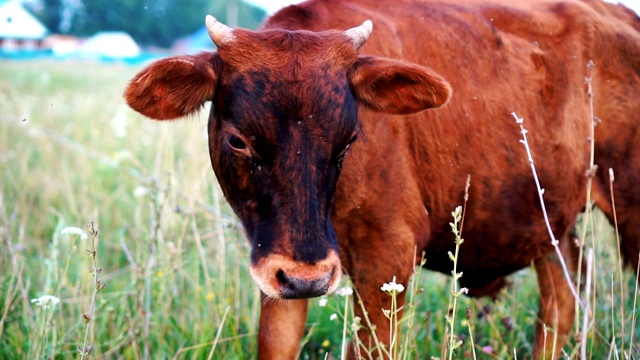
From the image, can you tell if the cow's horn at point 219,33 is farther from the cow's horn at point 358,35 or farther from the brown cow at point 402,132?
the cow's horn at point 358,35

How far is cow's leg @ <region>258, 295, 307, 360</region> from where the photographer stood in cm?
374

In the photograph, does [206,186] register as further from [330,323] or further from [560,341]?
[560,341]

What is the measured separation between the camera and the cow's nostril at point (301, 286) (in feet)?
8.80

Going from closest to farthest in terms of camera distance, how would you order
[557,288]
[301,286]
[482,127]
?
[301,286], [482,127], [557,288]

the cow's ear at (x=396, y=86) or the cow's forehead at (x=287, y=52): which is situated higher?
the cow's forehead at (x=287, y=52)

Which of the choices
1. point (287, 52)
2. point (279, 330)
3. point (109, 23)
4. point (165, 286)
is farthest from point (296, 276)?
point (109, 23)

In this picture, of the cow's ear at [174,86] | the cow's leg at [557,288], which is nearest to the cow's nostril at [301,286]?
the cow's ear at [174,86]

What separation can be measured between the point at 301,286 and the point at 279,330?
114cm

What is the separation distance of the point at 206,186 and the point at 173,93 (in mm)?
3057

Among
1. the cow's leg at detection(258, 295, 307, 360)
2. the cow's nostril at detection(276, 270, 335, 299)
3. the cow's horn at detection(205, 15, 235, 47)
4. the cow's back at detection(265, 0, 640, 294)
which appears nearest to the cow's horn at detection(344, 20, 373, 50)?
the cow's back at detection(265, 0, 640, 294)

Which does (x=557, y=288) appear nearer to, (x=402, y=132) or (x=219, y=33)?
(x=402, y=132)

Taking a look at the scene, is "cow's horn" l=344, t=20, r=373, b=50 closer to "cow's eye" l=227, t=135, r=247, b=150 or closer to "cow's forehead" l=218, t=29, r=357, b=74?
"cow's forehead" l=218, t=29, r=357, b=74

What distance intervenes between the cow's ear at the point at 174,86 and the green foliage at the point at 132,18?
308 inches

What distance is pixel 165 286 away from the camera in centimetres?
450
